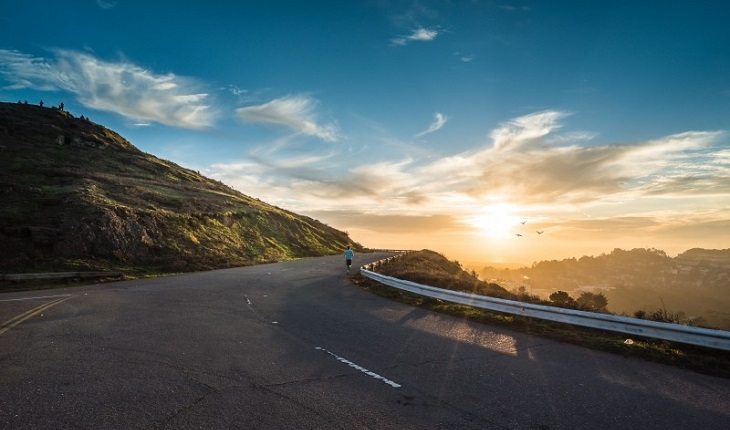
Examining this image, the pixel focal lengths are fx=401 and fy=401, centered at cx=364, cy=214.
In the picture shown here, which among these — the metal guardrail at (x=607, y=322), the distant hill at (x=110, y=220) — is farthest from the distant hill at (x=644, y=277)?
the metal guardrail at (x=607, y=322)

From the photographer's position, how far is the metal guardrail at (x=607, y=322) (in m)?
8.29

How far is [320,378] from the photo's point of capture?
6.82 metres

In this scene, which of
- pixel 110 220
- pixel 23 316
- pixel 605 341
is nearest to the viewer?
pixel 605 341

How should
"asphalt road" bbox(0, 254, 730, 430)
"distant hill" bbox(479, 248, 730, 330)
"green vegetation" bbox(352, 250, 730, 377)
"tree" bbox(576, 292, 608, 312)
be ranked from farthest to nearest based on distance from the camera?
"distant hill" bbox(479, 248, 730, 330) < "tree" bbox(576, 292, 608, 312) < "green vegetation" bbox(352, 250, 730, 377) < "asphalt road" bbox(0, 254, 730, 430)

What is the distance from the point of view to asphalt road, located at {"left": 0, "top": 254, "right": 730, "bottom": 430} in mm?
5293

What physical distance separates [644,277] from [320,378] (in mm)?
180454

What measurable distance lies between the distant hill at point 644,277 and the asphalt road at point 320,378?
120 m

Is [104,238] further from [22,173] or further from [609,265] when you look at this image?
[609,265]

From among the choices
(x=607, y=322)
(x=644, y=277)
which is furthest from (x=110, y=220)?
A: (x=644, y=277)

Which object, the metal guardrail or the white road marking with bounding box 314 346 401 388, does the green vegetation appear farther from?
the white road marking with bounding box 314 346 401 388

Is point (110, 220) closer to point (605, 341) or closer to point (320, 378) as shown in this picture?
point (320, 378)

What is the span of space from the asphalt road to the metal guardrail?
144 cm

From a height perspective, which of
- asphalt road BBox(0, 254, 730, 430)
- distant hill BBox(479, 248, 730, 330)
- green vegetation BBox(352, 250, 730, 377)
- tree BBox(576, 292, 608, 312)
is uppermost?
distant hill BBox(479, 248, 730, 330)

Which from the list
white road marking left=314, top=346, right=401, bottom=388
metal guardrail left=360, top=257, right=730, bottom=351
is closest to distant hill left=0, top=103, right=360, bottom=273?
metal guardrail left=360, top=257, right=730, bottom=351
